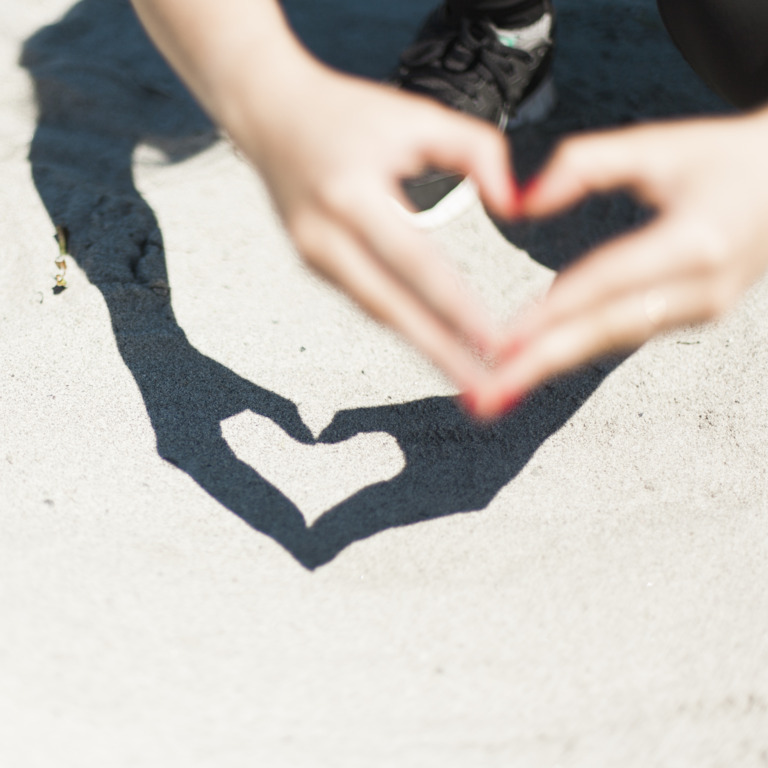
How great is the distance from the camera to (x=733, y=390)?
1.16 meters

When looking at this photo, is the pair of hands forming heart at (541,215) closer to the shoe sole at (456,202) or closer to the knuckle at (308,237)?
the knuckle at (308,237)

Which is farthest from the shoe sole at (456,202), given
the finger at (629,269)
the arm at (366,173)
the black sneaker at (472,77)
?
the finger at (629,269)

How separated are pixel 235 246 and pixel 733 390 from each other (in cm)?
94

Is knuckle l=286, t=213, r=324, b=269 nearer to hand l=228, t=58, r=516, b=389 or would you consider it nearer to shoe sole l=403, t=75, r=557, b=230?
hand l=228, t=58, r=516, b=389

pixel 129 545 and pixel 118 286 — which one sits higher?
pixel 118 286

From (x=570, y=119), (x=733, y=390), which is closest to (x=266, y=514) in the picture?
(x=733, y=390)

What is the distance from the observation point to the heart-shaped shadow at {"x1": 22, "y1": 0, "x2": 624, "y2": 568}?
990 mm

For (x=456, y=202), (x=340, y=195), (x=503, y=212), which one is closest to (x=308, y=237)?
(x=340, y=195)

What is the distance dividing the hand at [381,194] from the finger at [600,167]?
3 centimetres

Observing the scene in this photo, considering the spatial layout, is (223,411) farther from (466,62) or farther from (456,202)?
(466,62)

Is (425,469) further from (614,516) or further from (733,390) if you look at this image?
(733,390)

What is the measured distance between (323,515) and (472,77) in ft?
3.28

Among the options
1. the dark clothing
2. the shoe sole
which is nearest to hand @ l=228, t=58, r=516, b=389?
the shoe sole

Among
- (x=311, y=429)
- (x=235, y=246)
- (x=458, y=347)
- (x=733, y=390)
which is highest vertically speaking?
(x=458, y=347)
